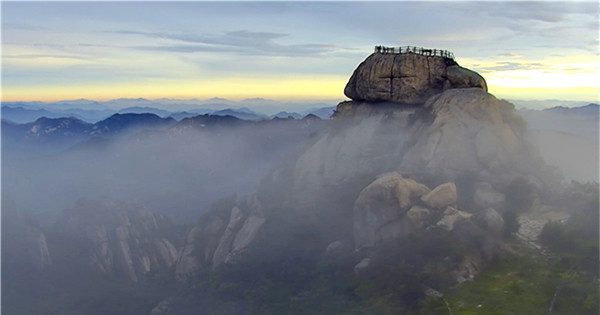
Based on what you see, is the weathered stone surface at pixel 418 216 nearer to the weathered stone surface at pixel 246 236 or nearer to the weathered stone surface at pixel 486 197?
the weathered stone surface at pixel 486 197

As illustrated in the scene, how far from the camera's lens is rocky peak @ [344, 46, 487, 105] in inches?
3233

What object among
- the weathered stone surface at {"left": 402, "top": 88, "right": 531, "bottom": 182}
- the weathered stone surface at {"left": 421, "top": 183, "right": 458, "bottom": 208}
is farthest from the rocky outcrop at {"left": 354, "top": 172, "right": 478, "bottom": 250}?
the weathered stone surface at {"left": 402, "top": 88, "right": 531, "bottom": 182}

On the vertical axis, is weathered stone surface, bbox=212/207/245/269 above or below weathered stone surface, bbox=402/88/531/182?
below

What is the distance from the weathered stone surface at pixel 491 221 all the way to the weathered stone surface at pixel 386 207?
26.6 feet

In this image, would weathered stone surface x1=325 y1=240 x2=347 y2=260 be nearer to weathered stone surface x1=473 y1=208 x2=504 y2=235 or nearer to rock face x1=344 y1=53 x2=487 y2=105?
weathered stone surface x1=473 y1=208 x2=504 y2=235

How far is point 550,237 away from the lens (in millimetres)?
54031

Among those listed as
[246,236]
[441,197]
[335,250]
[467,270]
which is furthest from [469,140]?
[246,236]

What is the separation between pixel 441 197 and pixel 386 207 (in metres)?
7.56

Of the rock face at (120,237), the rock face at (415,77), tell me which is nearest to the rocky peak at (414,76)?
the rock face at (415,77)

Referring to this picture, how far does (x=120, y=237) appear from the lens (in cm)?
13650

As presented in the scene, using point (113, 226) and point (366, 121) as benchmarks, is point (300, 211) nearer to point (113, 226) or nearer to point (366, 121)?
point (366, 121)

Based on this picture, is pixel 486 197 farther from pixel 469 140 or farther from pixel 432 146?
pixel 432 146

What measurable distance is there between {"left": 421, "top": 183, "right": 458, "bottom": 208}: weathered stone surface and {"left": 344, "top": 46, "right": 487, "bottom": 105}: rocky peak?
85.5ft

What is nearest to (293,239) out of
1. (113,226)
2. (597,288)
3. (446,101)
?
(446,101)
